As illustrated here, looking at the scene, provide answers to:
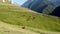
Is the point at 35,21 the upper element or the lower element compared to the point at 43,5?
lower

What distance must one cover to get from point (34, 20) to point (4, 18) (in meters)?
4.74

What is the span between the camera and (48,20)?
95.6ft

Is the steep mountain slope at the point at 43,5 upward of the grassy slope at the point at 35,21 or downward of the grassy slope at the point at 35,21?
upward

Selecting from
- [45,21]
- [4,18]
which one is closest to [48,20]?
[45,21]

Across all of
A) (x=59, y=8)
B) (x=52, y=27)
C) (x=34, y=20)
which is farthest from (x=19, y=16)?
(x=59, y=8)

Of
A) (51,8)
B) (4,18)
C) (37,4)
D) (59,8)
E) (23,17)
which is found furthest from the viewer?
(37,4)

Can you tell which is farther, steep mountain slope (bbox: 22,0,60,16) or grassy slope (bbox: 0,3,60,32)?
steep mountain slope (bbox: 22,0,60,16)

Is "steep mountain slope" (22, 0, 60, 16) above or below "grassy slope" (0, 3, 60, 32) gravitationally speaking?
above

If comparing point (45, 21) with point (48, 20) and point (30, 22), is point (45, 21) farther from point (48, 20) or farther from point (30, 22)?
point (30, 22)

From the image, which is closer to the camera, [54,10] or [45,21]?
[45,21]

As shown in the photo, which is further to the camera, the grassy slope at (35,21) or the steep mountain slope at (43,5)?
the steep mountain slope at (43,5)

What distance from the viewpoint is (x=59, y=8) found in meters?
35.6

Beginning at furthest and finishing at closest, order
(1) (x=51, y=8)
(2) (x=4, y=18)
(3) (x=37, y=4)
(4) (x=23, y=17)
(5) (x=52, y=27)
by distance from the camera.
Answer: (3) (x=37, y=4) → (1) (x=51, y=8) → (4) (x=23, y=17) → (2) (x=4, y=18) → (5) (x=52, y=27)

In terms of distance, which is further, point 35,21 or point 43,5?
point 43,5
